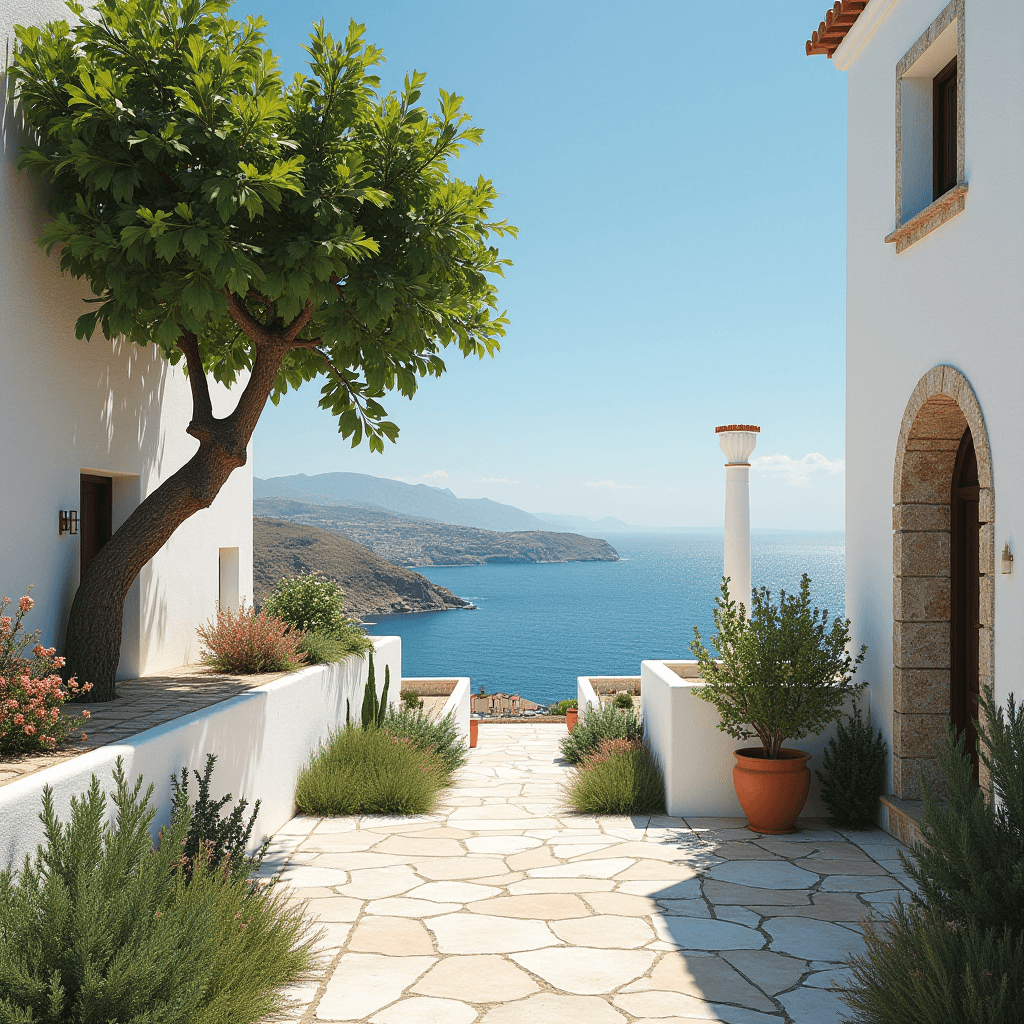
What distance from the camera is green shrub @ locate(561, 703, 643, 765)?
30.3 ft

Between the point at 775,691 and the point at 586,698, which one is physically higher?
the point at 775,691

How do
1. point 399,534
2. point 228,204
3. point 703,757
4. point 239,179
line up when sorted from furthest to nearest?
point 399,534
point 703,757
point 239,179
point 228,204

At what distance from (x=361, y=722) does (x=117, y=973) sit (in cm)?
669

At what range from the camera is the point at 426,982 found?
4.13m

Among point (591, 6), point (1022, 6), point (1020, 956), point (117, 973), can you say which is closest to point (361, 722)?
point (117, 973)

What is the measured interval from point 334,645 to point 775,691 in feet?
16.3

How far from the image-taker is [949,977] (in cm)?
297

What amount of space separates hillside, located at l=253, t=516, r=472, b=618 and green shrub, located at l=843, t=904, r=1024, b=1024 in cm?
7416

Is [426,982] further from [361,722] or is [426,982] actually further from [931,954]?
[361,722]

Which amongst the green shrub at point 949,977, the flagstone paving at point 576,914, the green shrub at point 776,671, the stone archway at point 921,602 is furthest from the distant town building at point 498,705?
the green shrub at point 949,977

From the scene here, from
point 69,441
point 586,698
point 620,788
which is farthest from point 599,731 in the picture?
point 69,441

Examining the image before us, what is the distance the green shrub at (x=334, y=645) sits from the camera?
29.3 ft

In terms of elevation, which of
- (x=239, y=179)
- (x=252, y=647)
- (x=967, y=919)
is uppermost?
(x=239, y=179)

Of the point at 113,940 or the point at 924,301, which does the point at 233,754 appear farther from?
the point at 924,301
